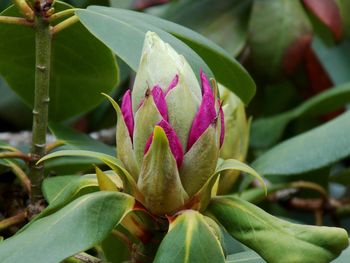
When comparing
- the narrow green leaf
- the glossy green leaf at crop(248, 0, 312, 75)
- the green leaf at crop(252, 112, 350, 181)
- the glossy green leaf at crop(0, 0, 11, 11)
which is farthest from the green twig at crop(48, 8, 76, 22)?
the glossy green leaf at crop(248, 0, 312, 75)

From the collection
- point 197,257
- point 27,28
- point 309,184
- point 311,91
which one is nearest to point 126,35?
point 27,28

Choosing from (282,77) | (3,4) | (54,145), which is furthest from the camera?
(282,77)

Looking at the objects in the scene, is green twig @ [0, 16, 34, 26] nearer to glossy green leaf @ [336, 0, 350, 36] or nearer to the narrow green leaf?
the narrow green leaf

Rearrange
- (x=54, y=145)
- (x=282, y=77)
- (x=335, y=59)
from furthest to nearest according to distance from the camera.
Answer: (x=335, y=59) < (x=282, y=77) < (x=54, y=145)

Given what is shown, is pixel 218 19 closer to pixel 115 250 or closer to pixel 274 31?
pixel 274 31

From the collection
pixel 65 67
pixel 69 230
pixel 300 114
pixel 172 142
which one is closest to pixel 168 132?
pixel 172 142

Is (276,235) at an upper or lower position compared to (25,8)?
lower

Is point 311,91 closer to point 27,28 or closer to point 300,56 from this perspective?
point 300,56
